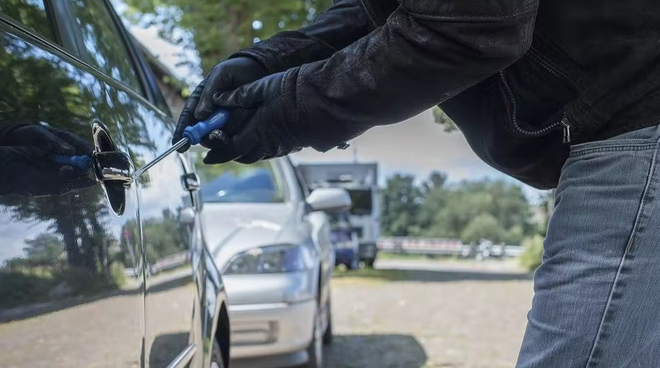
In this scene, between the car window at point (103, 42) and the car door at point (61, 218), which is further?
the car window at point (103, 42)

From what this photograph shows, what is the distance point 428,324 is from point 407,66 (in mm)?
6490

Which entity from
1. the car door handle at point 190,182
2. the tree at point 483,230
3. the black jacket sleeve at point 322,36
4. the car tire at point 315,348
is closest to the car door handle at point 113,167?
the black jacket sleeve at point 322,36

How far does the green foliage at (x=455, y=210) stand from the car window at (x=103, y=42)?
65.0ft

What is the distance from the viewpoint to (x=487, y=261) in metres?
21.5

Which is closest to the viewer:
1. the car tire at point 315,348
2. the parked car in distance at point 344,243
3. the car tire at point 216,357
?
the car tire at point 216,357

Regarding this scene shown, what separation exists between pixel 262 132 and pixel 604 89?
0.61 metres

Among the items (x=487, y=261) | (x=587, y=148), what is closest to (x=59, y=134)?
(x=587, y=148)

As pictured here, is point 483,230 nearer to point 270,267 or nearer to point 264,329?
point 270,267

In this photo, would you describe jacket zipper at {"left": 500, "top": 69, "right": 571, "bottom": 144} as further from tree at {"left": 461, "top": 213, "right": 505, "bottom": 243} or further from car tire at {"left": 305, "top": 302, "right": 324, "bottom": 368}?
tree at {"left": 461, "top": 213, "right": 505, "bottom": 243}

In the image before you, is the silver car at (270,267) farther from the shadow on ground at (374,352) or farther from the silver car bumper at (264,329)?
the shadow on ground at (374,352)

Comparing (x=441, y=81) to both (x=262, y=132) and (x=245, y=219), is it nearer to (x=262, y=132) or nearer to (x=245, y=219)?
(x=262, y=132)

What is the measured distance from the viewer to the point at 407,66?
1.15 metres

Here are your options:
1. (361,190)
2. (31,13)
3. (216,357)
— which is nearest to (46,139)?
(31,13)

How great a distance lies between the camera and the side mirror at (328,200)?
18.1 feet
